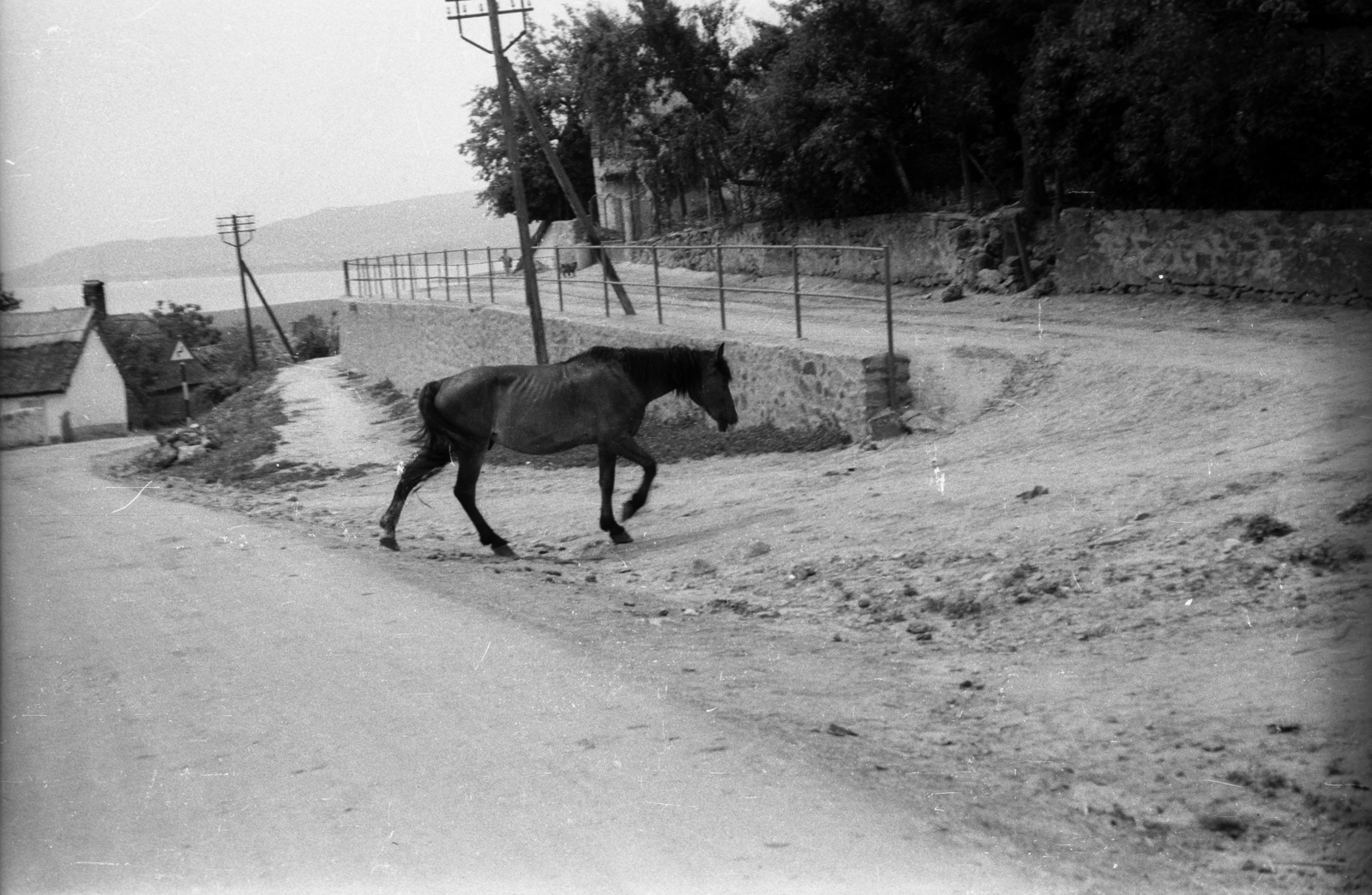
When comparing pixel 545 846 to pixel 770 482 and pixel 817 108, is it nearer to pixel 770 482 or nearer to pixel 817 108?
pixel 770 482

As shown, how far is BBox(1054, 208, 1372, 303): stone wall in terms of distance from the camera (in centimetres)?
1375

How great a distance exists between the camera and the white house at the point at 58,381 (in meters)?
43.2

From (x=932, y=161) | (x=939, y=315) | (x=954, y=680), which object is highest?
(x=932, y=161)

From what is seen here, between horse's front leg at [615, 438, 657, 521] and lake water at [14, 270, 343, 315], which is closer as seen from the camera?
horse's front leg at [615, 438, 657, 521]

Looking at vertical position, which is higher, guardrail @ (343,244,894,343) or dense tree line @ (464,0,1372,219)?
dense tree line @ (464,0,1372,219)

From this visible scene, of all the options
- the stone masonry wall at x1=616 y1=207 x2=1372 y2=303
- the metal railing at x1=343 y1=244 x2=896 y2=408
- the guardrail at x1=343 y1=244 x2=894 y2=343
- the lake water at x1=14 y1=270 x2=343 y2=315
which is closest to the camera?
the stone masonry wall at x1=616 y1=207 x2=1372 y2=303

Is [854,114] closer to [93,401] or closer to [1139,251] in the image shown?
[1139,251]

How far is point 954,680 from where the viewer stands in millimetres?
5824

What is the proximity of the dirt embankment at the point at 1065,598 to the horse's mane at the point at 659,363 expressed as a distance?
1173 mm

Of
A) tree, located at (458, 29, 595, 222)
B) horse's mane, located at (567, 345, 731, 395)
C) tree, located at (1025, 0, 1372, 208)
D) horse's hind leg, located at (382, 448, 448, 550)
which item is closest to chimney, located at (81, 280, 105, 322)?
tree, located at (458, 29, 595, 222)

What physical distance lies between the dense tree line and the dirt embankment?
10.0 ft

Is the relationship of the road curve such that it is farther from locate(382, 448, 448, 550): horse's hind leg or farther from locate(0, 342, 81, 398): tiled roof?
locate(0, 342, 81, 398): tiled roof

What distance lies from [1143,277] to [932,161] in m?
8.22

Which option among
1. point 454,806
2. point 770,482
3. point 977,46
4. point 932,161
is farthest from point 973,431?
point 932,161
